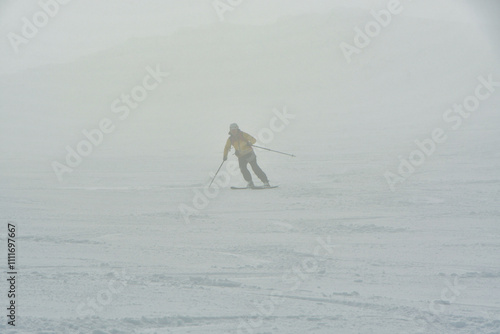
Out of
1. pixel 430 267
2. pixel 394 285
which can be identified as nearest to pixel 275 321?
pixel 394 285

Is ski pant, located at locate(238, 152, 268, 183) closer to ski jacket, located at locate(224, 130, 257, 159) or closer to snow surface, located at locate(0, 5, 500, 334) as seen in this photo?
ski jacket, located at locate(224, 130, 257, 159)

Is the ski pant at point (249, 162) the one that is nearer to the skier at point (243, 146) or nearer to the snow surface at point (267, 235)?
the skier at point (243, 146)

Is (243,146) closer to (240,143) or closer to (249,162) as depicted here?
(240,143)

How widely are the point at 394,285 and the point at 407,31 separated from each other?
2129 inches

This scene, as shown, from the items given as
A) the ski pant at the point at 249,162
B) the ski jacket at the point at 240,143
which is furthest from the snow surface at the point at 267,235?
the ski jacket at the point at 240,143

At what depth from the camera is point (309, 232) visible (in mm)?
7793

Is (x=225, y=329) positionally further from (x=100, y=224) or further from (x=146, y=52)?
(x=146, y=52)

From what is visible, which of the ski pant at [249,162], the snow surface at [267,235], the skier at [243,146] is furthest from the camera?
the ski pant at [249,162]

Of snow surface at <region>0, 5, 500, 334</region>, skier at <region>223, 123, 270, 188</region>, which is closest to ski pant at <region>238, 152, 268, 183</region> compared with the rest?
skier at <region>223, 123, 270, 188</region>

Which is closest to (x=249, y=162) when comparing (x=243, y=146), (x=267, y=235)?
(x=243, y=146)

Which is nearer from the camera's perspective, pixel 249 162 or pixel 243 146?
pixel 243 146

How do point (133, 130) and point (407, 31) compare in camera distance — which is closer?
point (133, 130)

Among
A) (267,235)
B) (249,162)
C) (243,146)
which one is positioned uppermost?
(243,146)

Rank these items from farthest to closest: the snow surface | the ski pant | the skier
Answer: the ski pant < the skier < the snow surface
